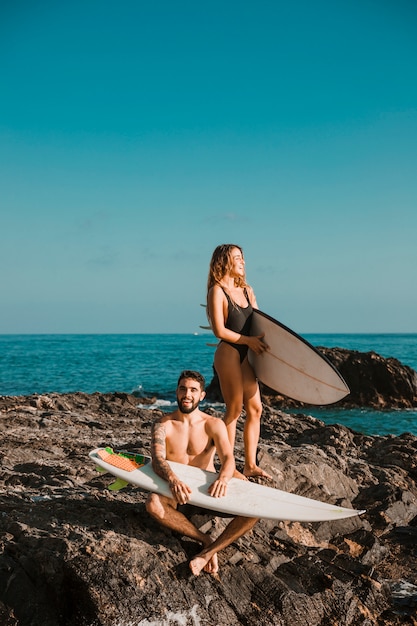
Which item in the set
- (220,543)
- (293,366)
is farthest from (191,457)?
(293,366)

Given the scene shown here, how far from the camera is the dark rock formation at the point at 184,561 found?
440 cm

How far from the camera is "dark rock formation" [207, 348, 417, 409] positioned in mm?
24312

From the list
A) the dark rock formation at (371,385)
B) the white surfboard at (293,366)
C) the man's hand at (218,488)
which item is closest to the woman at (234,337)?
the white surfboard at (293,366)

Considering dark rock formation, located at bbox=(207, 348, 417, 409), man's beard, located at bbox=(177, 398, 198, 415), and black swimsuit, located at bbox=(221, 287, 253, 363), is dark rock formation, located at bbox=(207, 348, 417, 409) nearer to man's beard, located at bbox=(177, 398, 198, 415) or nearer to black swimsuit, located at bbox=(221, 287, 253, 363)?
black swimsuit, located at bbox=(221, 287, 253, 363)

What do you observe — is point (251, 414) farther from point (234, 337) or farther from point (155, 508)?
point (155, 508)

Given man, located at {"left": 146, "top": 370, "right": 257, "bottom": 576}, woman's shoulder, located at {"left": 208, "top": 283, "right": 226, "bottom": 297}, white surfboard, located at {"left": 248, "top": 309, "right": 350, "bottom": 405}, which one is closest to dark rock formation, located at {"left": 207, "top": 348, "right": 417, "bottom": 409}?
white surfboard, located at {"left": 248, "top": 309, "right": 350, "bottom": 405}

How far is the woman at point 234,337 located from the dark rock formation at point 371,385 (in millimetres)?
17794

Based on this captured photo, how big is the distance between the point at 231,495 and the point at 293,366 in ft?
6.41

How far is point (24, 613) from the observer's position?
14.3 ft

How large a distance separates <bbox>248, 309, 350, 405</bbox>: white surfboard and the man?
136 centimetres

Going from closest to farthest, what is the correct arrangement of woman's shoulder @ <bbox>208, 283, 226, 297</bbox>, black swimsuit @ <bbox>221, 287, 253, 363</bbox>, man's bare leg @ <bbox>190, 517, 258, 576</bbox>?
1. man's bare leg @ <bbox>190, 517, 258, 576</bbox>
2. woman's shoulder @ <bbox>208, 283, 226, 297</bbox>
3. black swimsuit @ <bbox>221, 287, 253, 363</bbox>

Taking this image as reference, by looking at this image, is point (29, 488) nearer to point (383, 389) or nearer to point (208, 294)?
point (208, 294)

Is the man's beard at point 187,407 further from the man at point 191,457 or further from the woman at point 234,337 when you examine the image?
the woman at point 234,337

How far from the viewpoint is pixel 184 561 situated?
15.7ft
